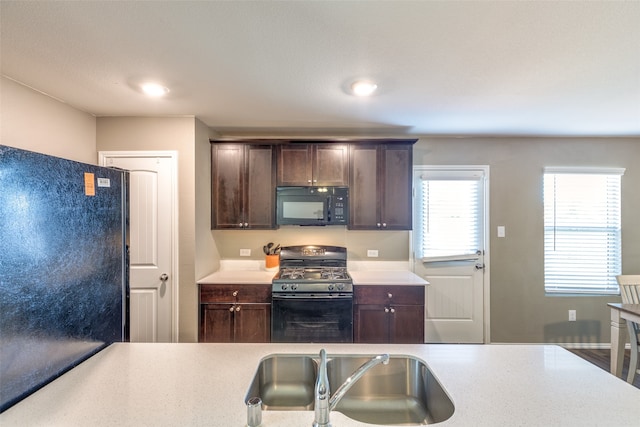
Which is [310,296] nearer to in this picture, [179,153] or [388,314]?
[388,314]

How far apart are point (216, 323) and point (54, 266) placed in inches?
72.9

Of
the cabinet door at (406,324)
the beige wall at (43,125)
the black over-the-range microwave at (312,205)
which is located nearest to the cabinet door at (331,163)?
the black over-the-range microwave at (312,205)

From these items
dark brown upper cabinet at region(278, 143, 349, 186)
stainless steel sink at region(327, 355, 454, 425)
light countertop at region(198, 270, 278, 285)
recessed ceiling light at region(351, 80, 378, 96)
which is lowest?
stainless steel sink at region(327, 355, 454, 425)

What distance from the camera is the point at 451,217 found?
10.9ft

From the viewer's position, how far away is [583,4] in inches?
49.0

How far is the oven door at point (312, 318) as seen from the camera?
8.59ft

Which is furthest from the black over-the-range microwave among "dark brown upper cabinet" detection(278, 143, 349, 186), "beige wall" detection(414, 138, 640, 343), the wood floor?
the wood floor

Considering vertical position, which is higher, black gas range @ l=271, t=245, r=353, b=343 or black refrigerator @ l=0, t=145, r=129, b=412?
black refrigerator @ l=0, t=145, r=129, b=412

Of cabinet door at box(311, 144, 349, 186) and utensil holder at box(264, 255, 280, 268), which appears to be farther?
utensil holder at box(264, 255, 280, 268)

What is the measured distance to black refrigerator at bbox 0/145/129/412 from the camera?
904mm

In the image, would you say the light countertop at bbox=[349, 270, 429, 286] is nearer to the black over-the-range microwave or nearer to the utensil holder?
the black over-the-range microwave

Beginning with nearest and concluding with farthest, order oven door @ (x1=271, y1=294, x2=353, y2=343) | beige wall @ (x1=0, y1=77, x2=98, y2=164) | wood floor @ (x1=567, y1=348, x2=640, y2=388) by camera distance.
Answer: beige wall @ (x1=0, y1=77, x2=98, y2=164) < oven door @ (x1=271, y1=294, x2=353, y2=343) < wood floor @ (x1=567, y1=348, x2=640, y2=388)

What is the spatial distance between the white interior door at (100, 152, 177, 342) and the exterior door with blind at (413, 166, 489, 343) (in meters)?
2.63

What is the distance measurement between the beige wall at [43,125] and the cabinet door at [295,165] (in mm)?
1764
